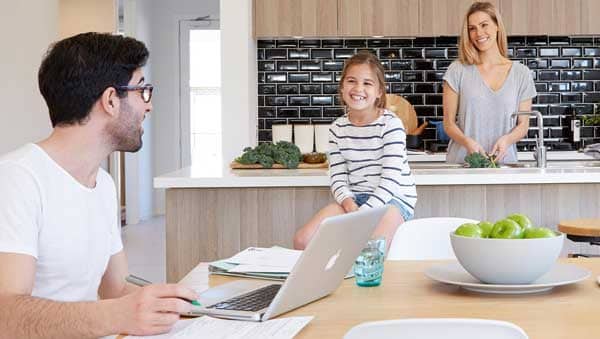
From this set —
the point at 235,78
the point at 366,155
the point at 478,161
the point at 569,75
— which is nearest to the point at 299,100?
the point at 235,78

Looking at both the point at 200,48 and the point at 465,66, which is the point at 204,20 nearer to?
the point at 200,48

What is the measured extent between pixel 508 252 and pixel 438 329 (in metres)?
0.54

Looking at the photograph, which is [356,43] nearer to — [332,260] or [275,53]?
[275,53]

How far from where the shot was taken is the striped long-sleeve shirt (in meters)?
3.27

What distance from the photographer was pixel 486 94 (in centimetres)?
415

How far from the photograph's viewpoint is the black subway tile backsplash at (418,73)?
6602 millimetres

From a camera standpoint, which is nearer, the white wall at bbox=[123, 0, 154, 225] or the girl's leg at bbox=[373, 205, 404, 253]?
the girl's leg at bbox=[373, 205, 404, 253]

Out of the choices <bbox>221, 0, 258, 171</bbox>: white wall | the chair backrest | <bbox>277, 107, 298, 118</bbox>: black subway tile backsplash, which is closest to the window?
<bbox>277, 107, 298, 118</bbox>: black subway tile backsplash

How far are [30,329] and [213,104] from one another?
29.7 feet

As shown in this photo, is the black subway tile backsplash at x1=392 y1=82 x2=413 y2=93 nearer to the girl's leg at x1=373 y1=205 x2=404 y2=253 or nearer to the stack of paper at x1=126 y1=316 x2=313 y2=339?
the girl's leg at x1=373 y1=205 x2=404 y2=253

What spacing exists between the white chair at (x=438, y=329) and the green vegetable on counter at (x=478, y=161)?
276 centimetres

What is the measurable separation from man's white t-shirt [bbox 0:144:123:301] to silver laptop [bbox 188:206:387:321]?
Answer: 259mm

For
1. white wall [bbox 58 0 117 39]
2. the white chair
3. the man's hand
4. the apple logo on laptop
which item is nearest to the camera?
the white chair

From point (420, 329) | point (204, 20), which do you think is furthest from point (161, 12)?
point (420, 329)
